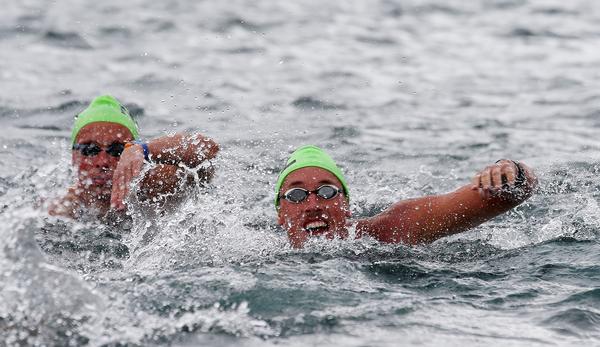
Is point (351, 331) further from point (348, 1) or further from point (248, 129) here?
point (348, 1)

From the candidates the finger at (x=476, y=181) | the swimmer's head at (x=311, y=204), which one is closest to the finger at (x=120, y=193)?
the swimmer's head at (x=311, y=204)

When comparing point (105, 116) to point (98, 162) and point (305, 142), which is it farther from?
point (305, 142)

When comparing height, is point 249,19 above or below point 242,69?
above

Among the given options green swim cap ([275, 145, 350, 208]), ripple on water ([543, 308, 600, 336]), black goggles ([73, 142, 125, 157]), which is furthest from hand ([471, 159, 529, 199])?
black goggles ([73, 142, 125, 157])

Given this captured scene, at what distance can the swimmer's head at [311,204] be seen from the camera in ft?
26.1

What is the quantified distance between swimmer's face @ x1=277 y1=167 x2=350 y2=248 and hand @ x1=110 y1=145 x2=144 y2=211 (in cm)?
122

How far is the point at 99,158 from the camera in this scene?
917 centimetres

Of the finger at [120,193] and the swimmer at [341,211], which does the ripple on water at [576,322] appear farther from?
the finger at [120,193]

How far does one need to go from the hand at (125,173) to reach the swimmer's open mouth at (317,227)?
1.44 m

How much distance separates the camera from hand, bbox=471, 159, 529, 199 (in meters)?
6.81

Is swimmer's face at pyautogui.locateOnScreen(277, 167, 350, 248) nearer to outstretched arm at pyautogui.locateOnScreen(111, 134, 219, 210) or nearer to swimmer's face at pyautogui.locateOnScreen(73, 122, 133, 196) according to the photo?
outstretched arm at pyautogui.locateOnScreen(111, 134, 219, 210)

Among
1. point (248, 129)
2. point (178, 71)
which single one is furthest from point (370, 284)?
point (178, 71)

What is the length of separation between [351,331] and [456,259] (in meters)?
2.02

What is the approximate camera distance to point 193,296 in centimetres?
665
